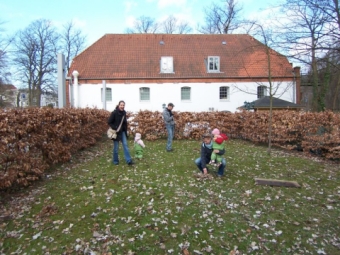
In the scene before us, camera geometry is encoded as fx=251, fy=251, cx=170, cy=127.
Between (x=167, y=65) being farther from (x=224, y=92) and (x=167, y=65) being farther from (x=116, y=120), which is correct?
(x=116, y=120)

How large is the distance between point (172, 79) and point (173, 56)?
309cm

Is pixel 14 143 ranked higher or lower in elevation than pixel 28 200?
higher

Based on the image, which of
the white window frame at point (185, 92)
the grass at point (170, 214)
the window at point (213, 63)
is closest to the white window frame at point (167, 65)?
the white window frame at point (185, 92)

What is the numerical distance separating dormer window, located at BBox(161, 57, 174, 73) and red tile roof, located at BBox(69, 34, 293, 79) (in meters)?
0.51

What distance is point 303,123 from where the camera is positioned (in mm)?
10523

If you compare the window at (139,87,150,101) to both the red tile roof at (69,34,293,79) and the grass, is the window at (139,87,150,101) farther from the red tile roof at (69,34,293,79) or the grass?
the grass

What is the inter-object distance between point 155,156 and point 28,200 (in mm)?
4510

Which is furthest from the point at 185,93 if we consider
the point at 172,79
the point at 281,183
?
the point at 281,183

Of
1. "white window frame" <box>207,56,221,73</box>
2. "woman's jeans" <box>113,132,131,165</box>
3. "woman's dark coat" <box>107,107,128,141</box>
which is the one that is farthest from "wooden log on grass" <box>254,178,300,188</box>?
"white window frame" <box>207,56,221,73</box>

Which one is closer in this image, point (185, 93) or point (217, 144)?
point (217, 144)

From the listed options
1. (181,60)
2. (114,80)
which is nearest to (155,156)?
(114,80)

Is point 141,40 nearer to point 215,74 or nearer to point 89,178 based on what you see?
point 215,74

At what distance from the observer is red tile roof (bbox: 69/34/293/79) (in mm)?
25391

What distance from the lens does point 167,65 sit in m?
25.8
